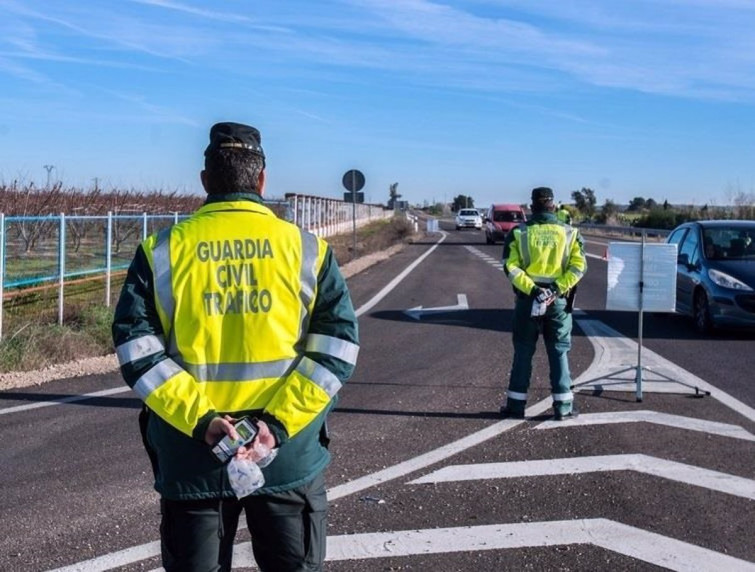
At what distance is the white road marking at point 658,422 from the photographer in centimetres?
801

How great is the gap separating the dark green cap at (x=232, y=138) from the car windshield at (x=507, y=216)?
4394 centimetres

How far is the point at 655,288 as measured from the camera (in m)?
9.52

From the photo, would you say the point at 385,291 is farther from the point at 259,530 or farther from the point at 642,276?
the point at 259,530

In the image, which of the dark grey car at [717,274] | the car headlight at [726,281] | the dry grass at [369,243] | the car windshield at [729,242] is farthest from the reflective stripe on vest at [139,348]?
the dry grass at [369,243]

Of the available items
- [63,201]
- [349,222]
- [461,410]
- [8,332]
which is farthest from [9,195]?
[349,222]

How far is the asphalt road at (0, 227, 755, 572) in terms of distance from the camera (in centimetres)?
531

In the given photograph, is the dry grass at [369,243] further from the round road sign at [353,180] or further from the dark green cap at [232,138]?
the dark green cap at [232,138]

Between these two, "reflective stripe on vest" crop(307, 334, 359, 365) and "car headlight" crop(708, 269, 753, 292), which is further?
"car headlight" crop(708, 269, 753, 292)

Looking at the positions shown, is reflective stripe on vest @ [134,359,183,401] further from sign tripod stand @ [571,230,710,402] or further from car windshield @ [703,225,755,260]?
car windshield @ [703,225,755,260]

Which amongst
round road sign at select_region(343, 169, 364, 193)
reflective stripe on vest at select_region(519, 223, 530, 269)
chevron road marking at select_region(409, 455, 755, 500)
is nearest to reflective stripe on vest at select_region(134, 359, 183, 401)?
chevron road marking at select_region(409, 455, 755, 500)

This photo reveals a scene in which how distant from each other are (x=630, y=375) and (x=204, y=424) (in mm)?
7927

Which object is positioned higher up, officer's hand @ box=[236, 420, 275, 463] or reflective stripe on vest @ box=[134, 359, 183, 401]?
reflective stripe on vest @ box=[134, 359, 183, 401]

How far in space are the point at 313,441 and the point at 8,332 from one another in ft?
33.5

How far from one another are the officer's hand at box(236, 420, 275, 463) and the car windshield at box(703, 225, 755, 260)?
41.3ft
